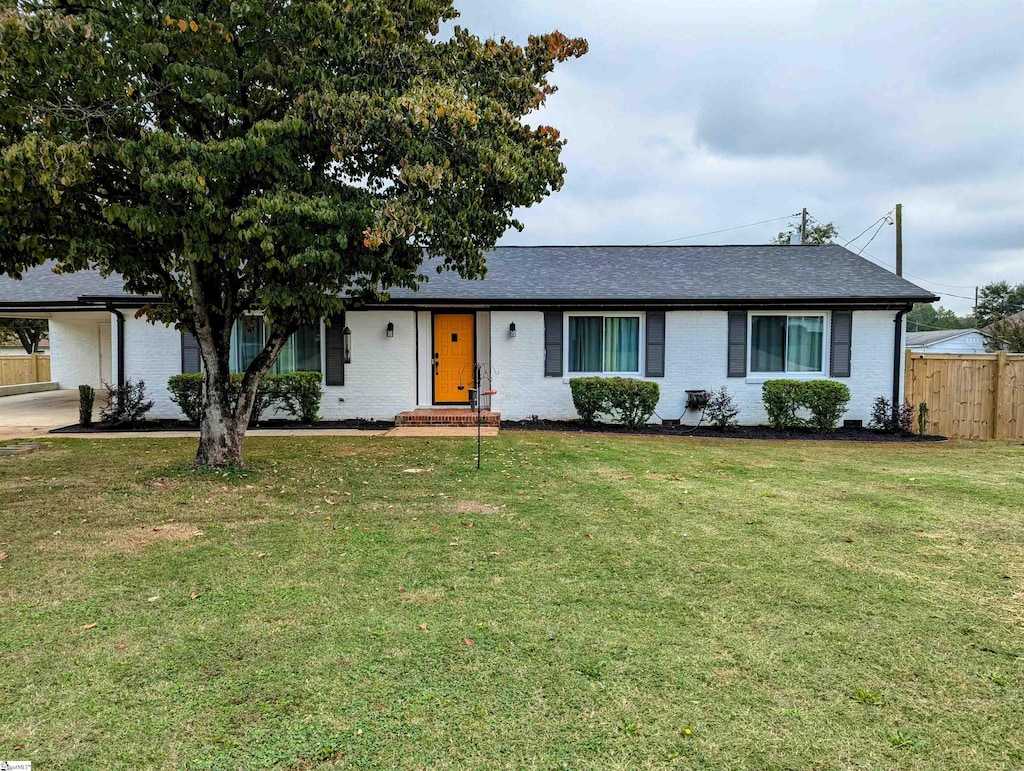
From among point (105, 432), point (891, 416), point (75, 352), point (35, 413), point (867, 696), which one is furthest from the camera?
point (75, 352)

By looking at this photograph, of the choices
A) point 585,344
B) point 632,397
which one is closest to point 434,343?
point 585,344

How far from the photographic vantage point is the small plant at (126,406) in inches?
445

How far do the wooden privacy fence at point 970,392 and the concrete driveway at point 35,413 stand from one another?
16.5 metres

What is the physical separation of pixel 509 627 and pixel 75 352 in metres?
19.5

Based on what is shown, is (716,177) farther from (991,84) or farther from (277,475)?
(277,475)

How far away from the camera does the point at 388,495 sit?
6.12 metres

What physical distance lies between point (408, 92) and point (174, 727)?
5.56 meters

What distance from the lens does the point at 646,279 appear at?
41.6ft

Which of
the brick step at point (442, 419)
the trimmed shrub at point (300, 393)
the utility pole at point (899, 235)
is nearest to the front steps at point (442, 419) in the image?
the brick step at point (442, 419)

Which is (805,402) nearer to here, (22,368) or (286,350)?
(286,350)

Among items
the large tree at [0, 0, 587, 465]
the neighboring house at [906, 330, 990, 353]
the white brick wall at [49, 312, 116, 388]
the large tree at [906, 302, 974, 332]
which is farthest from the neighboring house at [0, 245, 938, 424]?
the large tree at [906, 302, 974, 332]

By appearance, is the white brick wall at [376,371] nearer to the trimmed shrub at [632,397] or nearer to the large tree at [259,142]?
the trimmed shrub at [632,397]

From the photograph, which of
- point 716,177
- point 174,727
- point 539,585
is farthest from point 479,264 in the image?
point 716,177

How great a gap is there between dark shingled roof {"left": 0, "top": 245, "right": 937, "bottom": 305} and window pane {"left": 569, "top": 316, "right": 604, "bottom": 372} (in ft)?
1.91
